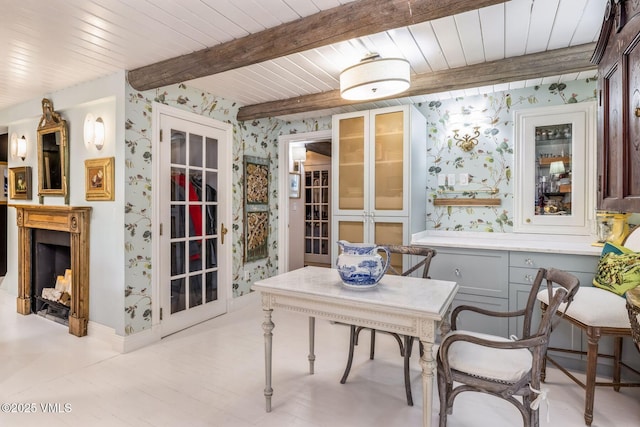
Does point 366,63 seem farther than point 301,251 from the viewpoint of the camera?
No

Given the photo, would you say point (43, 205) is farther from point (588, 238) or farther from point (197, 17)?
point (588, 238)

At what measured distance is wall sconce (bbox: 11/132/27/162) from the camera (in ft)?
12.5

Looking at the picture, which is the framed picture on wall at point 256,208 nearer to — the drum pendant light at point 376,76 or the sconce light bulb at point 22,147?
the drum pendant light at point 376,76

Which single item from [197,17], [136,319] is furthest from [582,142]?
[136,319]

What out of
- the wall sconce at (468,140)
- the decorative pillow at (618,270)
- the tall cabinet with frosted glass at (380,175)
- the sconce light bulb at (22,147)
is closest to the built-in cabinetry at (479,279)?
the tall cabinet with frosted glass at (380,175)

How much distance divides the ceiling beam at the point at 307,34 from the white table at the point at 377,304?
1.38 m

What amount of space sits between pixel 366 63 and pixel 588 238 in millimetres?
2472

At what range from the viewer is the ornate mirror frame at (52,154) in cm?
325

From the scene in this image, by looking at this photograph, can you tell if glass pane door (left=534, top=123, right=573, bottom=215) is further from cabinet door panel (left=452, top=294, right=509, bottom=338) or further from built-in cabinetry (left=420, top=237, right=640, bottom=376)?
cabinet door panel (left=452, top=294, right=509, bottom=338)

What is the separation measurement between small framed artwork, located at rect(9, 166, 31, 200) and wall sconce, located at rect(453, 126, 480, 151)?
469 centimetres

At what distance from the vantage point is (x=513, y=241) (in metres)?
3.05

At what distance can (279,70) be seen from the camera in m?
2.82

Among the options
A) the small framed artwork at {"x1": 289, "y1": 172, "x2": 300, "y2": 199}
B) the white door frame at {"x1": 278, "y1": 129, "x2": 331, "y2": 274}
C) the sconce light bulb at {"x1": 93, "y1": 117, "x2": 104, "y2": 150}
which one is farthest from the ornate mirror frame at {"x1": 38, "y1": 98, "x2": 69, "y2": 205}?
the small framed artwork at {"x1": 289, "y1": 172, "x2": 300, "y2": 199}

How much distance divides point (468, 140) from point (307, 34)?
2.13 meters
